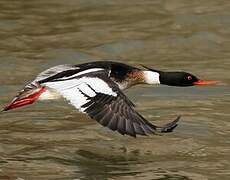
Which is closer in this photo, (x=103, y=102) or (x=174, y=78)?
(x=103, y=102)

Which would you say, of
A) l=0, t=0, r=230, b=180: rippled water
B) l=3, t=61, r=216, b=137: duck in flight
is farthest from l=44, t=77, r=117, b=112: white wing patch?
l=0, t=0, r=230, b=180: rippled water

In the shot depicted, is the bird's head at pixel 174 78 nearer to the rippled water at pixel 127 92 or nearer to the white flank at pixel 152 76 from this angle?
the white flank at pixel 152 76

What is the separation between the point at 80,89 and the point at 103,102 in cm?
31

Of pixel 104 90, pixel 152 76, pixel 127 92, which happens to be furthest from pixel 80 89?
pixel 127 92

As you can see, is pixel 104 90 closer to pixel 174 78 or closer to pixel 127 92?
pixel 174 78

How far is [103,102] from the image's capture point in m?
7.27

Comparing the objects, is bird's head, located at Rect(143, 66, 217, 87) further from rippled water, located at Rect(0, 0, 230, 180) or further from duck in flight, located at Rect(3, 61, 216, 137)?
rippled water, located at Rect(0, 0, 230, 180)

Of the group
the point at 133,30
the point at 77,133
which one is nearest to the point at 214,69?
the point at 133,30

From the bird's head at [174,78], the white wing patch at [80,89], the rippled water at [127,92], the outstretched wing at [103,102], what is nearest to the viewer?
the outstretched wing at [103,102]

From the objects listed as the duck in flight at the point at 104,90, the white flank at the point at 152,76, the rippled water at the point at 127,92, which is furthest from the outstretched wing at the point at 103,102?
the white flank at the point at 152,76

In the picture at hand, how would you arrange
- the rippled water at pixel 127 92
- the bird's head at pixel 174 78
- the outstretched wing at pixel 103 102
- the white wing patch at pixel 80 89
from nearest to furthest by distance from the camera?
the outstretched wing at pixel 103 102, the white wing patch at pixel 80 89, the rippled water at pixel 127 92, the bird's head at pixel 174 78

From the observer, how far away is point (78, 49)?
1159cm

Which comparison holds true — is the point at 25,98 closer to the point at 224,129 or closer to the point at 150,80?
the point at 150,80

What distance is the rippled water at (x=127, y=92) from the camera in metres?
7.73
